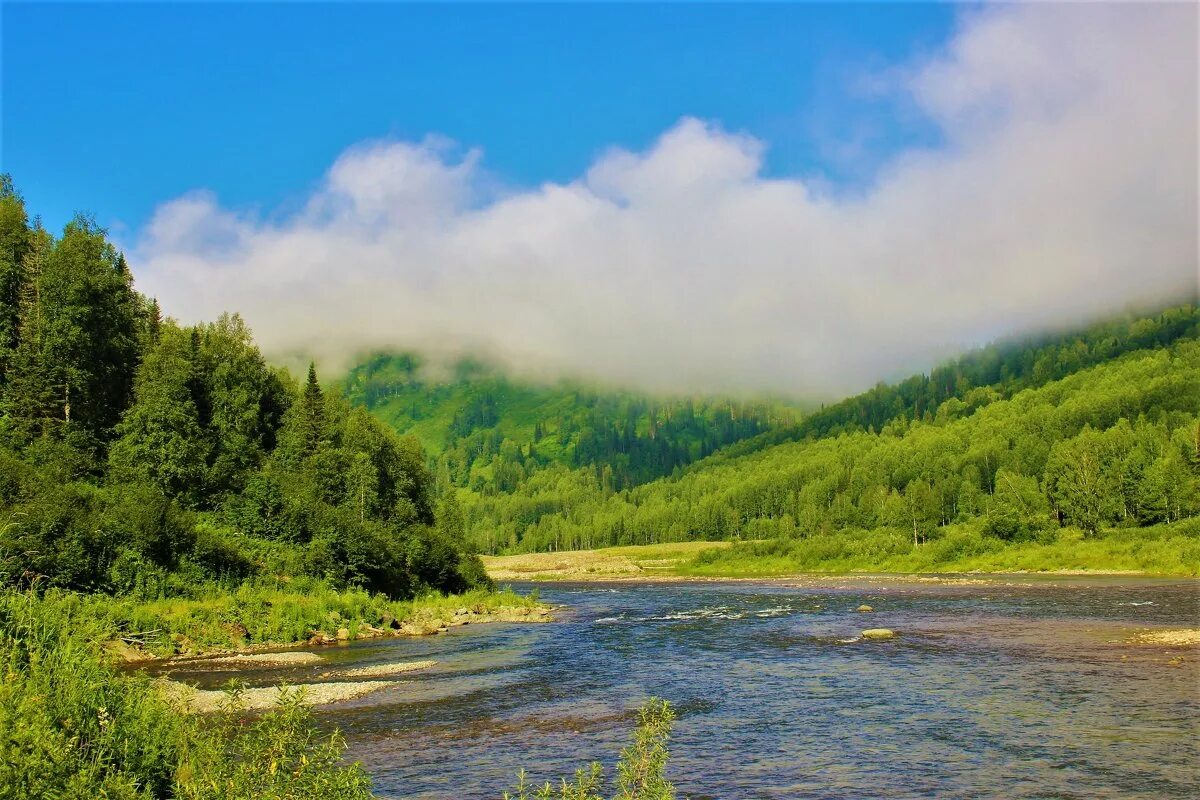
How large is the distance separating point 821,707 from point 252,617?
1506 inches

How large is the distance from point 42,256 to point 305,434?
31170 millimetres

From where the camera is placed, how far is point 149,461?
7006 centimetres

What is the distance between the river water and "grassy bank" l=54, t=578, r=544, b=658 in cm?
486

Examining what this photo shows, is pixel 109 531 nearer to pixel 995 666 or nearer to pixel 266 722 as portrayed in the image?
pixel 266 722

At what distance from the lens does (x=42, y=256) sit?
240 ft

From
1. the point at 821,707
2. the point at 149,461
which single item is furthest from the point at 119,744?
the point at 149,461

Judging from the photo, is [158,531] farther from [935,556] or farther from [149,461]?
[935,556]

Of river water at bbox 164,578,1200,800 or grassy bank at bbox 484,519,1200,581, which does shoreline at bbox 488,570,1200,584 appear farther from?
river water at bbox 164,578,1200,800

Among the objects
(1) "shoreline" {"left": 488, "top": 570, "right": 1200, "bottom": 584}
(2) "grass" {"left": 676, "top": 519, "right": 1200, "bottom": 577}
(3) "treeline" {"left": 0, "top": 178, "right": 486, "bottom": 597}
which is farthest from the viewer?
(2) "grass" {"left": 676, "top": 519, "right": 1200, "bottom": 577}

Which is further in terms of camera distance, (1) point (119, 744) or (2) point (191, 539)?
(2) point (191, 539)

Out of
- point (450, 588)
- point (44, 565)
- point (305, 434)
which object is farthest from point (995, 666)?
point (305, 434)

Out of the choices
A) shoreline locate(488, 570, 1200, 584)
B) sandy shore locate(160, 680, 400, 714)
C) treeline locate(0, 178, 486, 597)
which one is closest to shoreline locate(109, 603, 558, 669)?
sandy shore locate(160, 680, 400, 714)

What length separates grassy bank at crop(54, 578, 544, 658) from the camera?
1828 inches

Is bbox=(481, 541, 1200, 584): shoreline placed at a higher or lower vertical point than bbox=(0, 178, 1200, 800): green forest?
lower
